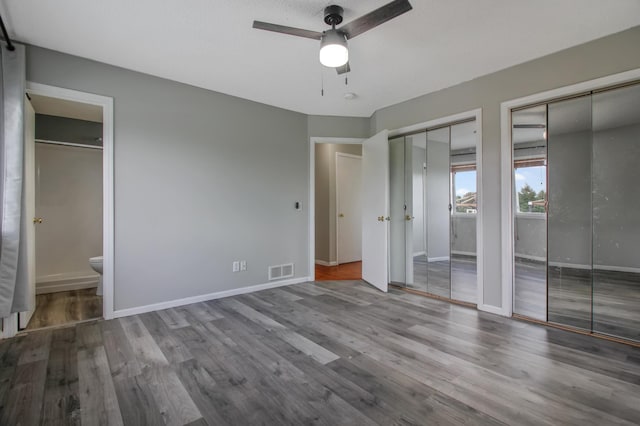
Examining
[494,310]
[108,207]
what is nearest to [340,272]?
[494,310]

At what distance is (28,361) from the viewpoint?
7.16 feet

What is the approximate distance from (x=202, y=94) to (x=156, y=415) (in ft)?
10.5

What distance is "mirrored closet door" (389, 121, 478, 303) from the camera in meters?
3.57

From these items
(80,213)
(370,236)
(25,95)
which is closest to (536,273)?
(370,236)

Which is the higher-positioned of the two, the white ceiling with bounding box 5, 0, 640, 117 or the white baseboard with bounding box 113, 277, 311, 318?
the white ceiling with bounding box 5, 0, 640, 117

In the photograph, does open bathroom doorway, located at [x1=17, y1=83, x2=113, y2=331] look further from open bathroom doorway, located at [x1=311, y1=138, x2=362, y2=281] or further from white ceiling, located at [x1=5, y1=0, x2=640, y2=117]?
open bathroom doorway, located at [x1=311, y1=138, x2=362, y2=281]

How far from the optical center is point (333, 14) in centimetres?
208

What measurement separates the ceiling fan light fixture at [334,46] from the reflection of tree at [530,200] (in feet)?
7.42

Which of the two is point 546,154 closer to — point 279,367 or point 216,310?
point 279,367

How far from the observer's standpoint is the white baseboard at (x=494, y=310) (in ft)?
10.0

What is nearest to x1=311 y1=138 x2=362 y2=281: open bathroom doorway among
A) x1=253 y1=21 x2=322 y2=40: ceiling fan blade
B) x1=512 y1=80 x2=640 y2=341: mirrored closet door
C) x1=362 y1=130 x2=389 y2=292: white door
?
x1=362 y1=130 x2=389 y2=292: white door

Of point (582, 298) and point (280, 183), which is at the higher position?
point (280, 183)

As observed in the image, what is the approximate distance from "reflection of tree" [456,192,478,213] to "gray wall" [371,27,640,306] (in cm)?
34

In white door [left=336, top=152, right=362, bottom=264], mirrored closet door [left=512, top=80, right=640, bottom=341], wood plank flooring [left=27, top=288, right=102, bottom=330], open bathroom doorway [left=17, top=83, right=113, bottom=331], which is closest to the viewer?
mirrored closet door [left=512, top=80, right=640, bottom=341]
